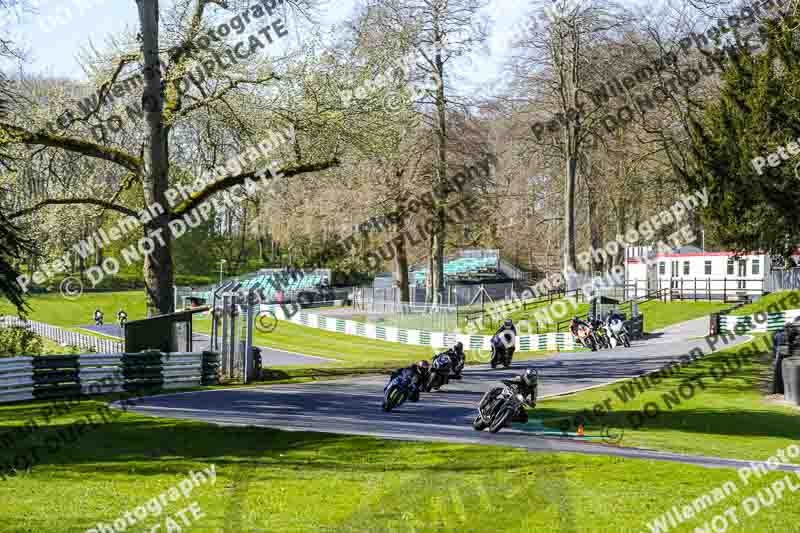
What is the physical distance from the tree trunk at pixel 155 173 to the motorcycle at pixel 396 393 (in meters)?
8.03

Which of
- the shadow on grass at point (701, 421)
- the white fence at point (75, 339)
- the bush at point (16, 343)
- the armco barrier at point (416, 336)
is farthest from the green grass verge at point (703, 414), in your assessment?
the white fence at point (75, 339)

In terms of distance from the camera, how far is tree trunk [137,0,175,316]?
20.0 metres

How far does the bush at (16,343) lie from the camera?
A: 22.9m

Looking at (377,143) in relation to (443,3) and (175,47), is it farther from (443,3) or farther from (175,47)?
(443,3)

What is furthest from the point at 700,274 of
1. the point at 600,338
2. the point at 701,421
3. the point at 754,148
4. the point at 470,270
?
the point at 701,421

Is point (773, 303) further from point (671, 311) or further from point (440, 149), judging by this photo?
point (440, 149)

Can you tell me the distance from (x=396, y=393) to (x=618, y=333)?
18484mm

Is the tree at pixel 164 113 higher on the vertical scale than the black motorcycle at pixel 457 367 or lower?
higher

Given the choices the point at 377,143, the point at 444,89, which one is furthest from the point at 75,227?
the point at 444,89

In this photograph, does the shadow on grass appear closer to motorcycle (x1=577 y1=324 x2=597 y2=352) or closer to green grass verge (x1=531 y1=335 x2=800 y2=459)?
green grass verge (x1=531 y1=335 x2=800 y2=459)

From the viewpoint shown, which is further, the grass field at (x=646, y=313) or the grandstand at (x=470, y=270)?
the grandstand at (x=470, y=270)

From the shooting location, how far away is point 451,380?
74.6 feet

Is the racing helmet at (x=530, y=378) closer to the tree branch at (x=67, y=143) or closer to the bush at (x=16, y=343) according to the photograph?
the tree branch at (x=67, y=143)

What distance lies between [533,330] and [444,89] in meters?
12.8
